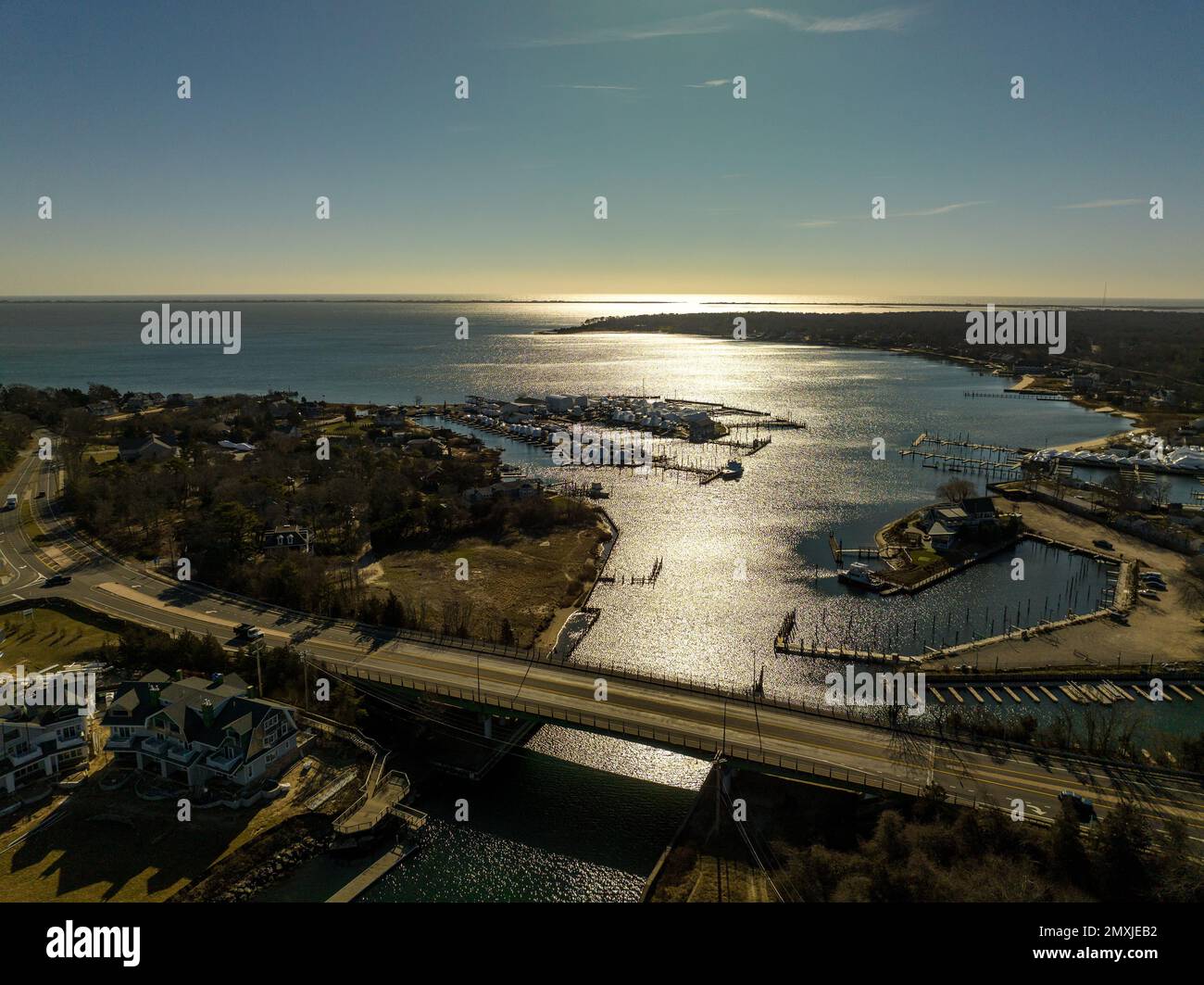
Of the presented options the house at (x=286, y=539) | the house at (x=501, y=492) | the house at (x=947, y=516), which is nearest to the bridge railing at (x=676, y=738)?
the house at (x=286, y=539)

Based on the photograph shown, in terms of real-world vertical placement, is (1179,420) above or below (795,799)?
above

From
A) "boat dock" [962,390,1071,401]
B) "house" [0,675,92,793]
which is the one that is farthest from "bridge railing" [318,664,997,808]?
"boat dock" [962,390,1071,401]

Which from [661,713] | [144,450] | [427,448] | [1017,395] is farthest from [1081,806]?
[1017,395]

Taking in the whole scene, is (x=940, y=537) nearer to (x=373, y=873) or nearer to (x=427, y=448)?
(x=373, y=873)

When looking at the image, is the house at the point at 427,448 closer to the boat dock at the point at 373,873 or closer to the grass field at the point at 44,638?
the grass field at the point at 44,638
